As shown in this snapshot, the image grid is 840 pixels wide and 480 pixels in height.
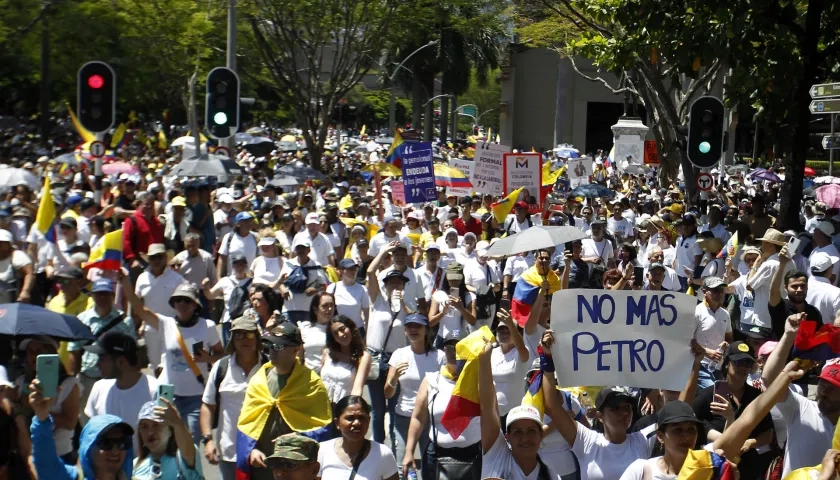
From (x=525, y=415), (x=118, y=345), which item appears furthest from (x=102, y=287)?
(x=525, y=415)

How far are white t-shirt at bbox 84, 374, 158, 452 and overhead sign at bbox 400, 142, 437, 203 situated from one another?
39.7ft

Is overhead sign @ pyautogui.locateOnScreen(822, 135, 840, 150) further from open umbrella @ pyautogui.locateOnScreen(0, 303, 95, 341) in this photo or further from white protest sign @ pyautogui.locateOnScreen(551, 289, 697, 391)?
open umbrella @ pyautogui.locateOnScreen(0, 303, 95, 341)

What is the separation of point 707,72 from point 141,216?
16.3 m

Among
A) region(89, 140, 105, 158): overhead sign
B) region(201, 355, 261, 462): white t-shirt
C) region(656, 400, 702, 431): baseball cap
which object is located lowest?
region(201, 355, 261, 462): white t-shirt

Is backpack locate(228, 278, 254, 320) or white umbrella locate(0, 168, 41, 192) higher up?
white umbrella locate(0, 168, 41, 192)

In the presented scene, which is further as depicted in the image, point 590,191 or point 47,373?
point 590,191

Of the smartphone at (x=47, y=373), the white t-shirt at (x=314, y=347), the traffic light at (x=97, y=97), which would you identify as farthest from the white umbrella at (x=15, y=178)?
the smartphone at (x=47, y=373)

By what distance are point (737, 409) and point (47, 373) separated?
11.7ft

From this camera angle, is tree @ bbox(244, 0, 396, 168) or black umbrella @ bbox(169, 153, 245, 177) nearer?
black umbrella @ bbox(169, 153, 245, 177)

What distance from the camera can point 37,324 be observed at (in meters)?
6.60

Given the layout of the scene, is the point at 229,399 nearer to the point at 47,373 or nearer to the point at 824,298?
the point at 47,373

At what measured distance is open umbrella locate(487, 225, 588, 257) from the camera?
1075cm

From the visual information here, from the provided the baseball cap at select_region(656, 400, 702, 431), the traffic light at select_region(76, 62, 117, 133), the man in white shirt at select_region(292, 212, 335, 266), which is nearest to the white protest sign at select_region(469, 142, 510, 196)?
the man in white shirt at select_region(292, 212, 335, 266)

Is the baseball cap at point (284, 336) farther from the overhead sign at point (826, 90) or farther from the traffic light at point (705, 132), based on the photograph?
the traffic light at point (705, 132)
